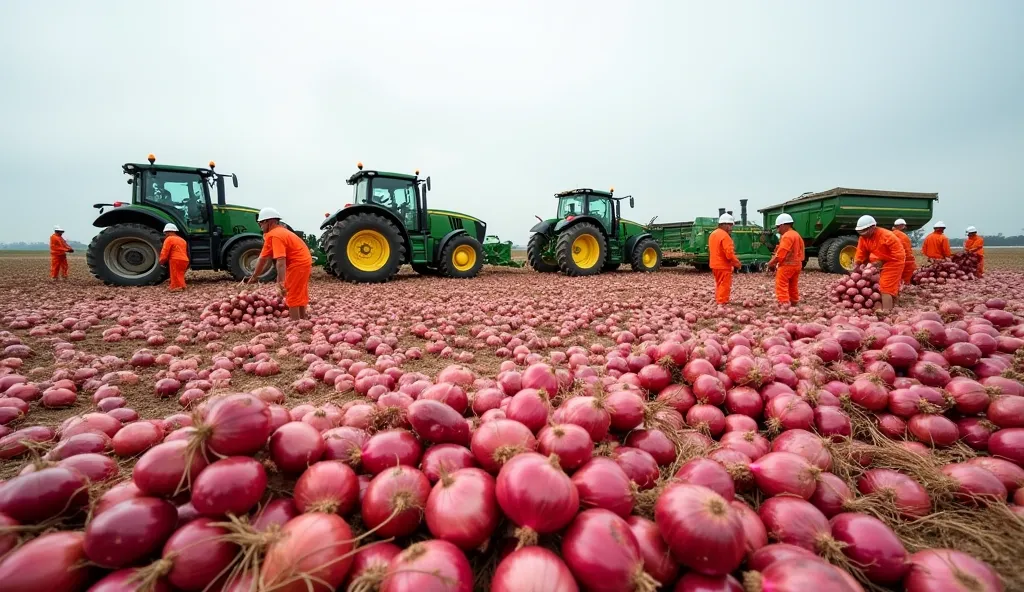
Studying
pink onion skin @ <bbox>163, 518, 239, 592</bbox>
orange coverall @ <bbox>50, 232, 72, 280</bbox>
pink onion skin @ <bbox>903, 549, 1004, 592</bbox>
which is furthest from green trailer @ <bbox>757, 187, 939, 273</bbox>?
orange coverall @ <bbox>50, 232, 72, 280</bbox>

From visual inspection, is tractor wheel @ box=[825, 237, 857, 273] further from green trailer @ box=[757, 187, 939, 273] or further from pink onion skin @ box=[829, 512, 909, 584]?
pink onion skin @ box=[829, 512, 909, 584]

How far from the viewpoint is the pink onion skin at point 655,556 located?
1.17 meters

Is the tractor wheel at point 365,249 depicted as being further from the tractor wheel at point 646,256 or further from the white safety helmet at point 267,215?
the tractor wheel at point 646,256

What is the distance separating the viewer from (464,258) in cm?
1194

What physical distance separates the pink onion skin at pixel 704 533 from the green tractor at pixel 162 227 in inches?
417

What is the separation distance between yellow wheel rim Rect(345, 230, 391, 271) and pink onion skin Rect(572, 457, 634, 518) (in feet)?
30.9

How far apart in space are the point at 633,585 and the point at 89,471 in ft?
5.97

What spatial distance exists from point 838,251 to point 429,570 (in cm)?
1585

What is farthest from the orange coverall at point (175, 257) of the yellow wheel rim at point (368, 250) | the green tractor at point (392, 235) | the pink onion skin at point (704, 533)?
the pink onion skin at point (704, 533)

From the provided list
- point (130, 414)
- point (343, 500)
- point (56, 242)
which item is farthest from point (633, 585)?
point (56, 242)

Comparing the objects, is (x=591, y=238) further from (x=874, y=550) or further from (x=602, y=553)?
(x=602, y=553)

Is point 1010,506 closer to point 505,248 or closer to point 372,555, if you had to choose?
point 372,555

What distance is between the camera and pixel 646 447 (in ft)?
5.77

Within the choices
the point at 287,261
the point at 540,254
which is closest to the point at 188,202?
the point at 287,261
